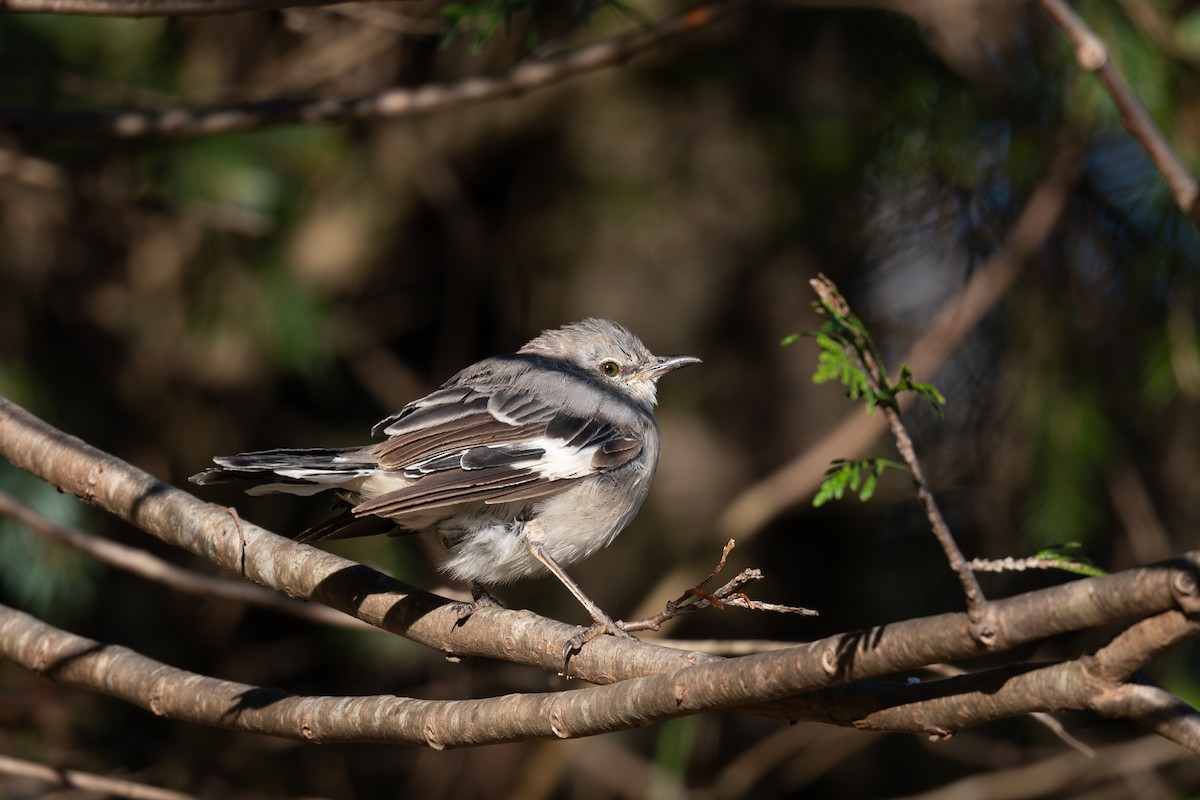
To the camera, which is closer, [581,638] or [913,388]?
[913,388]

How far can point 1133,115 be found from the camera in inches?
67.6

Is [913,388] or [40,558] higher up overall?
[40,558]

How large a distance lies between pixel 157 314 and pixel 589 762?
285 cm

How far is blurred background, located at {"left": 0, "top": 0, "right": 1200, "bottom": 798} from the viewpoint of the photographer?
4719mm

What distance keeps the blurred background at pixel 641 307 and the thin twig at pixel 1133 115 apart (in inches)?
96.3

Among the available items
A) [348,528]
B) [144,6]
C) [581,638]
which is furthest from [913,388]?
[144,6]

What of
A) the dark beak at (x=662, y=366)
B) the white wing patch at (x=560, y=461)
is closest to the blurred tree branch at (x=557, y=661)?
the white wing patch at (x=560, y=461)

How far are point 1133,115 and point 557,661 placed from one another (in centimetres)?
160

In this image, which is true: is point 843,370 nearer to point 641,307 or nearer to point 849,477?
point 849,477

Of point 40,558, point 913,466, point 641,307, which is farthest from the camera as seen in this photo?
point 641,307

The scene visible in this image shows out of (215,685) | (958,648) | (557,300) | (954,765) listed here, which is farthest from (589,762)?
(958,648)

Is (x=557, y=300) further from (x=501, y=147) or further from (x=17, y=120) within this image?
(x=17, y=120)

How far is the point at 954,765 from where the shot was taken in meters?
5.92

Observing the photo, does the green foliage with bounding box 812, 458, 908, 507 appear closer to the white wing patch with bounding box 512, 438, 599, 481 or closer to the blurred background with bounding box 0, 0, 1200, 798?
the white wing patch with bounding box 512, 438, 599, 481
